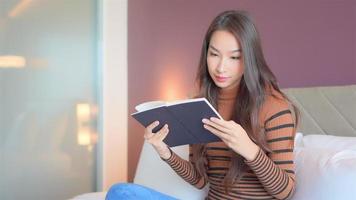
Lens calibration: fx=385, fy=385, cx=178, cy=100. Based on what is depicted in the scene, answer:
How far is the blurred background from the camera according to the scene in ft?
6.11

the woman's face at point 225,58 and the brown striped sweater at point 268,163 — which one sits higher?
the woman's face at point 225,58

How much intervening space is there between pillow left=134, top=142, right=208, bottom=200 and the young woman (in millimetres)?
233

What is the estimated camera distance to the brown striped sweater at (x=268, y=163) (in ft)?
3.01

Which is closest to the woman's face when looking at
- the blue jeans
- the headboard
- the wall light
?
the blue jeans

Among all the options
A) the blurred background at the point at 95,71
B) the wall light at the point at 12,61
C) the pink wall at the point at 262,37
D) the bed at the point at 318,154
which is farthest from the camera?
the wall light at the point at 12,61

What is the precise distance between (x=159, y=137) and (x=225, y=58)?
279 millimetres

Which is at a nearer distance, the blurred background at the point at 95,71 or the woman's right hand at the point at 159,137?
the woman's right hand at the point at 159,137

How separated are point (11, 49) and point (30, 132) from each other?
1.62ft

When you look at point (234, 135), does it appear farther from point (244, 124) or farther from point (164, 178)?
point (164, 178)

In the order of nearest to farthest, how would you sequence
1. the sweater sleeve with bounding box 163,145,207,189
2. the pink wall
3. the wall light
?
the sweater sleeve with bounding box 163,145,207,189
the pink wall
the wall light

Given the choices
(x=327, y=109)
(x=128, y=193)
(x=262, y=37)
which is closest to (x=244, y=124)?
(x=128, y=193)

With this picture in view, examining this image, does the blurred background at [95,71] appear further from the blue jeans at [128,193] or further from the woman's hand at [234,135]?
the blue jeans at [128,193]

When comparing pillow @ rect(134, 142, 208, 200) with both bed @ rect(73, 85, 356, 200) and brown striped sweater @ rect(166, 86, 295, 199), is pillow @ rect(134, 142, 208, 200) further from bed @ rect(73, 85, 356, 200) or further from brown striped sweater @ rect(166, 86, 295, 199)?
brown striped sweater @ rect(166, 86, 295, 199)

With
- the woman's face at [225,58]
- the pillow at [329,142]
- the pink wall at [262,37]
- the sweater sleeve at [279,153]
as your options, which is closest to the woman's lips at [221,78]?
the woman's face at [225,58]
